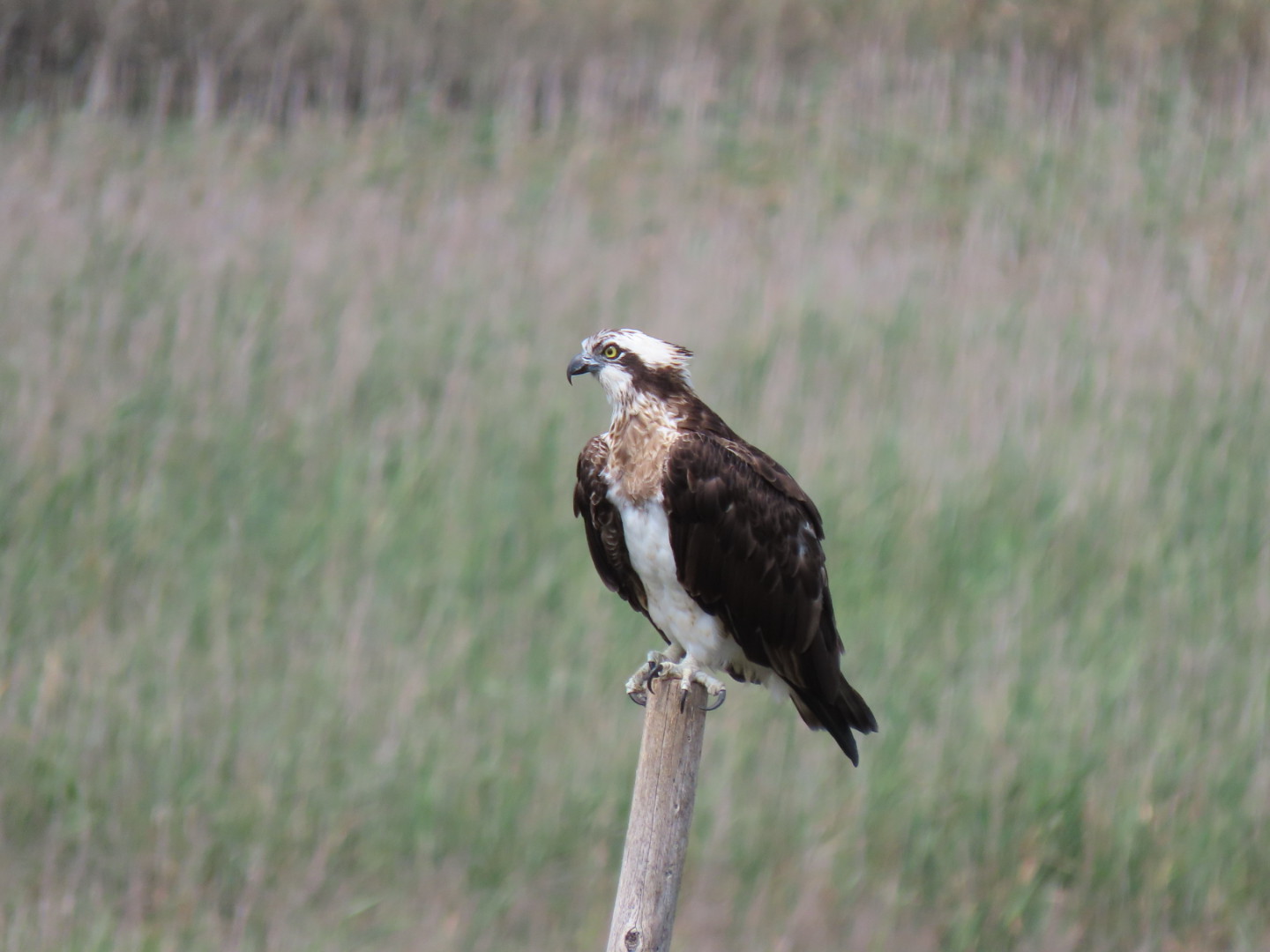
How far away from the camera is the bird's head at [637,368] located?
125 inches

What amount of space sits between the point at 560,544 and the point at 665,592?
2199 mm

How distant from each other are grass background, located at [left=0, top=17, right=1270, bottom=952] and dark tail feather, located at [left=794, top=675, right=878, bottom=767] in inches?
41.8

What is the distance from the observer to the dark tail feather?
3209mm

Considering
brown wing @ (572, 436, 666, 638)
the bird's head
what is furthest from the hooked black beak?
brown wing @ (572, 436, 666, 638)

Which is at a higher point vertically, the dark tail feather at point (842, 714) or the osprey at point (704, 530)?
the osprey at point (704, 530)

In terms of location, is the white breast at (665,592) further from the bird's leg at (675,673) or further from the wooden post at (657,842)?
the wooden post at (657,842)

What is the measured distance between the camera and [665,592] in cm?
332

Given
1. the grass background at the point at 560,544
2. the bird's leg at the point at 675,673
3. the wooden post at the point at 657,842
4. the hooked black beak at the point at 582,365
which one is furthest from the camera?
the grass background at the point at 560,544

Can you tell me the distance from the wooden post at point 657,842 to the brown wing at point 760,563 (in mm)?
639

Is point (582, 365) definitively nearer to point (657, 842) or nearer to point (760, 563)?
point (760, 563)

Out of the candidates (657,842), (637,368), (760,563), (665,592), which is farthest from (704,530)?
(657,842)

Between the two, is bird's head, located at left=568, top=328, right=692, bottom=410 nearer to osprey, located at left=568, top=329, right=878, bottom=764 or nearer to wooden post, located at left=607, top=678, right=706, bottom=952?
osprey, located at left=568, top=329, right=878, bottom=764

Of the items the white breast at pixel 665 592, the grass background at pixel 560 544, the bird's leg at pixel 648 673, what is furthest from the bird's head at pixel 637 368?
the grass background at pixel 560 544

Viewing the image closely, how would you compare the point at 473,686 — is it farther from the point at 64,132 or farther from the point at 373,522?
the point at 64,132
